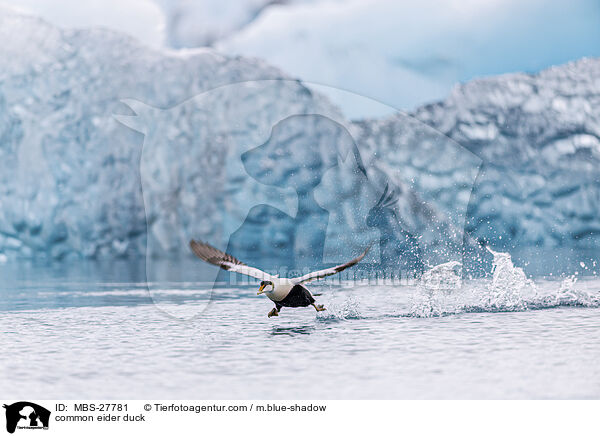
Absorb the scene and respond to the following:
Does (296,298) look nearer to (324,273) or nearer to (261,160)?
(324,273)

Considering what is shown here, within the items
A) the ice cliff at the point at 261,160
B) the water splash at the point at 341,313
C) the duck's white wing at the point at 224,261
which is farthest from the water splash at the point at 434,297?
the ice cliff at the point at 261,160

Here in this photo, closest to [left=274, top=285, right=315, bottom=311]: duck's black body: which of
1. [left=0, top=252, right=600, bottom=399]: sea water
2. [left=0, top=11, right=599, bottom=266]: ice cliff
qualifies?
[left=0, top=252, right=600, bottom=399]: sea water

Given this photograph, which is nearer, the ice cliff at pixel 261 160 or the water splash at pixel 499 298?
the water splash at pixel 499 298

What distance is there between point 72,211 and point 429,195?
28.0m

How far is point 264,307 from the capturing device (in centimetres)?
1847

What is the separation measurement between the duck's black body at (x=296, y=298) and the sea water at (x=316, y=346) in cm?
61

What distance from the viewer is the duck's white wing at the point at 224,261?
12798mm

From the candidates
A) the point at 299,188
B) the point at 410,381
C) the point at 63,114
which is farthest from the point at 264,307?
the point at 63,114

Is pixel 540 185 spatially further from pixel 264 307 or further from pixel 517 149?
pixel 264 307

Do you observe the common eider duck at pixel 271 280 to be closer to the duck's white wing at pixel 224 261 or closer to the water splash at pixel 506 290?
the duck's white wing at pixel 224 261

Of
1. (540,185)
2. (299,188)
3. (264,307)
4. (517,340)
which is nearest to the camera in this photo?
(517,340)

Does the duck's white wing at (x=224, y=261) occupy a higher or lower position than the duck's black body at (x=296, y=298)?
higher

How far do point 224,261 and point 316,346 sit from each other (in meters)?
2.43
